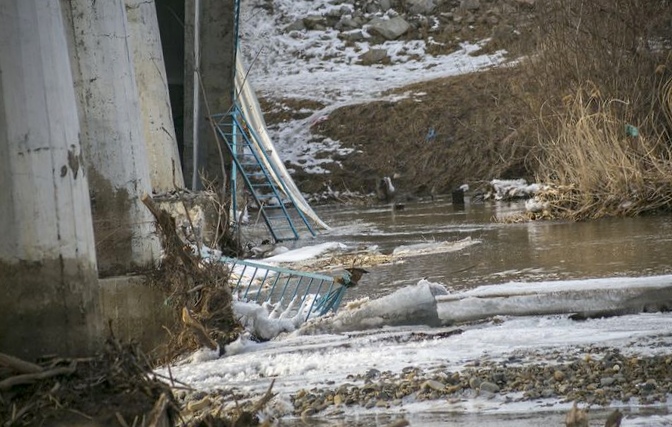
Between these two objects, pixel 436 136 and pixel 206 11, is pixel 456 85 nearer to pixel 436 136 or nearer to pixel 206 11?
pixel 436 136

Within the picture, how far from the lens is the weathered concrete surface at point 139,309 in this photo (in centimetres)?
707

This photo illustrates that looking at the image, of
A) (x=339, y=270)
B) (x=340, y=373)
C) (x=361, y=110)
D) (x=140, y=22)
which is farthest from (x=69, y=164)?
(x=361, y=110)

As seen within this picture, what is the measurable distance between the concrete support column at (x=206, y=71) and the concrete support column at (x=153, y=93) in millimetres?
3137

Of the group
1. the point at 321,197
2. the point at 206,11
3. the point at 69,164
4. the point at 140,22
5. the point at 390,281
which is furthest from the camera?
the point at 321,197

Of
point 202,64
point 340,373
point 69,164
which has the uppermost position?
point 202,64

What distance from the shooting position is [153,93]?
11.1 meters

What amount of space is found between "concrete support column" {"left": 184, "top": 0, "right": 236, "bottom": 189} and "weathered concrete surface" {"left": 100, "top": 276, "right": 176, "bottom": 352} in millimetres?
7461

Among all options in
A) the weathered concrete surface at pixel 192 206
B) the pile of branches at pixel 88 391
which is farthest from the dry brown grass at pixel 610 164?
the pile of branches at pixel 88 391

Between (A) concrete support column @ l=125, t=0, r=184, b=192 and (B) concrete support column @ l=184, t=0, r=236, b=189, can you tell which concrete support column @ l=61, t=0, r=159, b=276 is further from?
(B) concrete support column @ l=184, t=0, r=236, b=189

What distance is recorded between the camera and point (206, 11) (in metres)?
14.8

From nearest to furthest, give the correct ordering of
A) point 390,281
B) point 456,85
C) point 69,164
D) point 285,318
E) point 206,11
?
point 69,164
point 285,318
point 390,281
point 206,11
point 456,85

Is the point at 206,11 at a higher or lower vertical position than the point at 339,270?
higher

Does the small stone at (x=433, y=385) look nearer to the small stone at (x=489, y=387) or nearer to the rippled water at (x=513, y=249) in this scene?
the small stone at (x=489, y=387)

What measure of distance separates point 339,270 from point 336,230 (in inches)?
203
